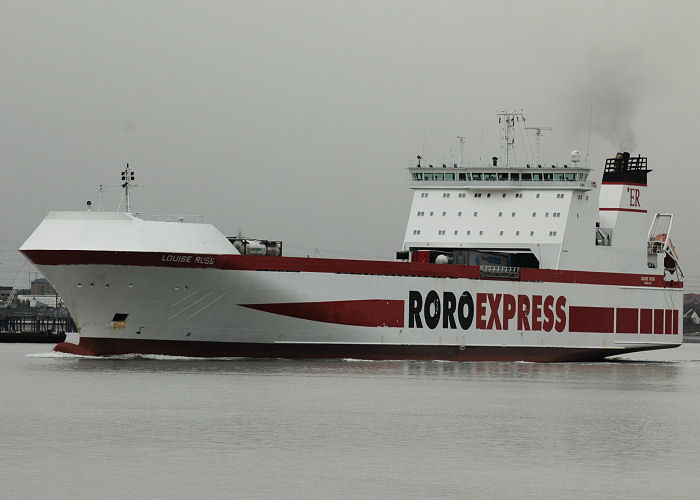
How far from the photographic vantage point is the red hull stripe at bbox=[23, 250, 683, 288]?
3397 centimetres

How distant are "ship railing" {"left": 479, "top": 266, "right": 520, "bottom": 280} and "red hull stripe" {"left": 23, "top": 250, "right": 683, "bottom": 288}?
23 centimetres

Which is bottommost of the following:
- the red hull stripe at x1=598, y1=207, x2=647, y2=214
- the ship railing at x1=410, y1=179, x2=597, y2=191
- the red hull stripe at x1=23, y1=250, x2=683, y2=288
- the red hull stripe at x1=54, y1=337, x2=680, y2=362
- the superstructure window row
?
the red hull stripe at x1=54, y1=337, x2=680, y2=362

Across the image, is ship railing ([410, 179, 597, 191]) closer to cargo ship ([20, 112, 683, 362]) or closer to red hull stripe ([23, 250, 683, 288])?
cargo ship ([20, 112, 683, 362])

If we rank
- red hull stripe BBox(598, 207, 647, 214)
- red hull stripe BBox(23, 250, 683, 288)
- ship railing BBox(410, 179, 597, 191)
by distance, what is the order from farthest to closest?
red hull stripe BBox(598, 207, 647, 214), ship railing BBox(410, 179, 597, 191), red hull stripe BBox(23, 250, 683, 288)

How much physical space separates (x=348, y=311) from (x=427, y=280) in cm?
322

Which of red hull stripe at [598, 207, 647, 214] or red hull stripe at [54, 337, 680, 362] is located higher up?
red hull stripe at [598, 207, 647, 214]

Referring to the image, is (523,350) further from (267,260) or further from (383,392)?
(383,392)

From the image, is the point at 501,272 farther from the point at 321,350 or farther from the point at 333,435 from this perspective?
the point at 333,435

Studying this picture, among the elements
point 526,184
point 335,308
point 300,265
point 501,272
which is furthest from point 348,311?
point 526,184

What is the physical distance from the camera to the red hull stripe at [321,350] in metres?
35.4

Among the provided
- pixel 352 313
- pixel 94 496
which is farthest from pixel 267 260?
pixel 94 496

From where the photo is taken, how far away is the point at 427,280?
39750 mm

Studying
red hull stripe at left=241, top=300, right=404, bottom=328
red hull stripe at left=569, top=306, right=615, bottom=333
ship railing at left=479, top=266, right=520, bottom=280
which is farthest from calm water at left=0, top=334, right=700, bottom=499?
red hull stripe at left=569, top=306, right=615, bottom=333

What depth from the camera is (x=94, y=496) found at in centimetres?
1411
